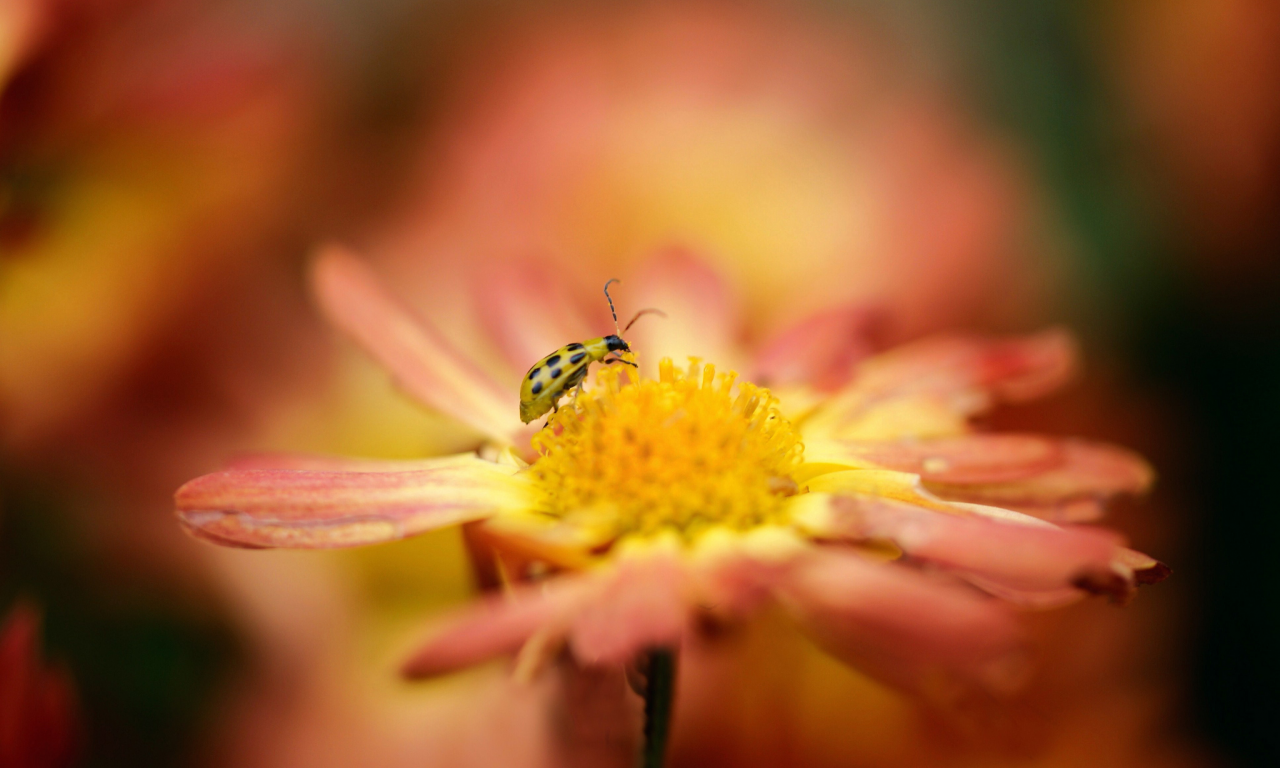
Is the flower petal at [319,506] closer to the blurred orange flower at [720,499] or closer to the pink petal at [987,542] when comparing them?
the blurred orange flower at [720,499]

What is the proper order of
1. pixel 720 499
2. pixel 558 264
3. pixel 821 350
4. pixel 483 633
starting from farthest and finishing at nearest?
1. pixel 558 264
2. pixel 821 350
3. pixel 720 499
4. pixel 483 633

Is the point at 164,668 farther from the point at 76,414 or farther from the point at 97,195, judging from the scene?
the point at 97,195

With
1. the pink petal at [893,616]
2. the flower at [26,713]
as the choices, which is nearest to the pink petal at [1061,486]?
the pink petal at [893,616]

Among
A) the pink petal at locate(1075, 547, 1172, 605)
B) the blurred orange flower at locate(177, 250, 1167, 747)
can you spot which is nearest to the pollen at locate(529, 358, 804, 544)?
the blurred orange flower at locate(177, 250, 1167, 747)

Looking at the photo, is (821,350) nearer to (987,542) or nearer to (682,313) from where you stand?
(682,313)

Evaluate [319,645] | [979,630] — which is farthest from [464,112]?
[979,630]

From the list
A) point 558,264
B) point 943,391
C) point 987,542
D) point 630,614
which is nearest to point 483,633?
point 630,614

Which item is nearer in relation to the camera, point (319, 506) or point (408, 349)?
point (319, 506)
